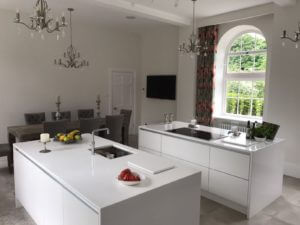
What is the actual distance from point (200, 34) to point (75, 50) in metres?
3.24

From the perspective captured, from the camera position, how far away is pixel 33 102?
5.65 m

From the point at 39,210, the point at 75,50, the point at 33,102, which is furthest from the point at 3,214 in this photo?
the point at 75,50

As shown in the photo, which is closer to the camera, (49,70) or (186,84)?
(49,70)

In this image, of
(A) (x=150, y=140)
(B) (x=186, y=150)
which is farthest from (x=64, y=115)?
(B) (x=186, y=150)

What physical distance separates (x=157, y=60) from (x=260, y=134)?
178 inches

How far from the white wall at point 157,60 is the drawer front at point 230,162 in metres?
3.61

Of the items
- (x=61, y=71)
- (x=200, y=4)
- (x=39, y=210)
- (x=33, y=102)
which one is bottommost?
(x=39, y=210)

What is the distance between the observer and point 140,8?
4.79m

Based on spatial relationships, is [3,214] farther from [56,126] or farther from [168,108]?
[168,108]

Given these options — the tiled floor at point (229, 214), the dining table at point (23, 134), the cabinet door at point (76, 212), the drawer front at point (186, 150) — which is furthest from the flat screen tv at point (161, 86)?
the cabinet door at point (76, 212)

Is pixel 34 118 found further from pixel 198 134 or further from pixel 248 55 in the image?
pixel 248 55

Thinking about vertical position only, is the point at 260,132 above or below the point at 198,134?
above

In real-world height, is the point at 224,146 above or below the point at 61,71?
below

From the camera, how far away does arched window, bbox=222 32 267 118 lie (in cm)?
529
